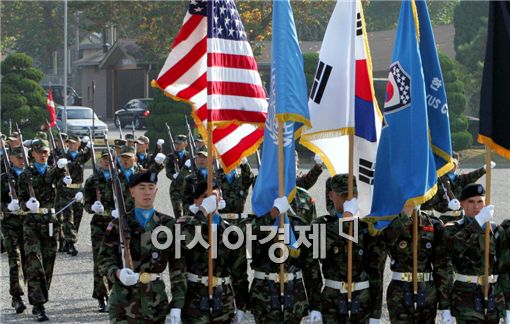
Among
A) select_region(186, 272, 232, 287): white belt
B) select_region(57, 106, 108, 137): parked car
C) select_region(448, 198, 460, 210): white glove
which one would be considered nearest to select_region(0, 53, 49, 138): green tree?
select_region(57, 106, 108, 137): parked car

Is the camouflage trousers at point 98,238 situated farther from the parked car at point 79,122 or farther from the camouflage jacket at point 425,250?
the parked car at point 79,122

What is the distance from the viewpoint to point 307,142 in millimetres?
8914

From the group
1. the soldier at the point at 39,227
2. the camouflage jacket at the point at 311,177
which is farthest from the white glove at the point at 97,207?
the camouflage jacket at the point at 311,177

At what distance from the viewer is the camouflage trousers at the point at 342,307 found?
809 cm

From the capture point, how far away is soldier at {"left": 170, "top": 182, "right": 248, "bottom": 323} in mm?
7922

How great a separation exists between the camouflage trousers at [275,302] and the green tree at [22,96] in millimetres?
25824

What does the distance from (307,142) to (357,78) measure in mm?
736

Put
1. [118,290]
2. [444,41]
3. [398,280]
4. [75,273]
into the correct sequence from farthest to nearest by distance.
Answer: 1. [444,41]
2. [75,273]
3. [398,280]
4. [118,290]

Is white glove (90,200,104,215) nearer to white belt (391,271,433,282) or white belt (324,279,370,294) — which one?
white belt (324,279,370,294)

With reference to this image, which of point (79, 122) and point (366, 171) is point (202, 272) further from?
point (79, 122)

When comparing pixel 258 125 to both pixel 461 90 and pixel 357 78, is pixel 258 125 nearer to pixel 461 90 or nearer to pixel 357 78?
pixel 357 78

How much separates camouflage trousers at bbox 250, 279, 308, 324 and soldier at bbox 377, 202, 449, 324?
713mm

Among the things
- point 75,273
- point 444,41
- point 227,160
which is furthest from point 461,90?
point 227,160

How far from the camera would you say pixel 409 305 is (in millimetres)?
8180
